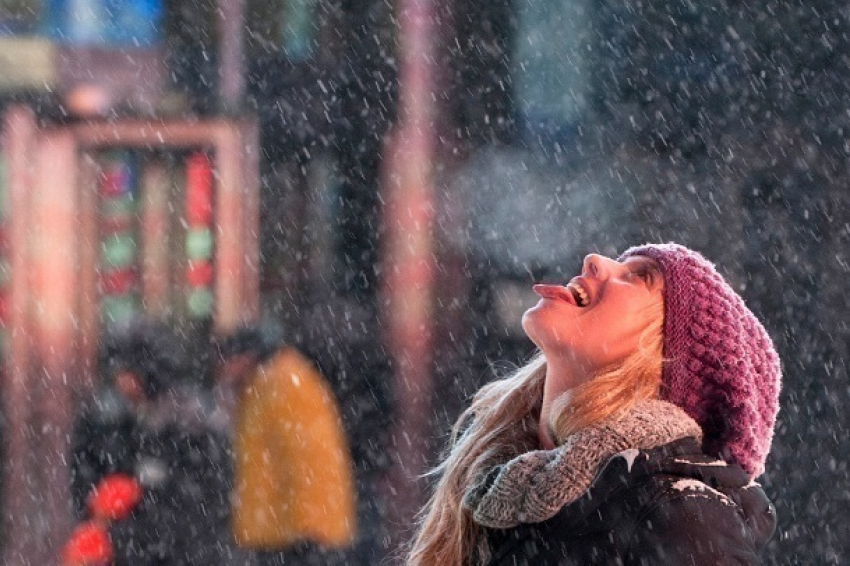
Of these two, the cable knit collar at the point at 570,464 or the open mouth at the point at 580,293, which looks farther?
A: the open mouth at the point at 580,293

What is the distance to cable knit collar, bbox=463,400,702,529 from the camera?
225 cm

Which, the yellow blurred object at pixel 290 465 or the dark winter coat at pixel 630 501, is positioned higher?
the dark winter coat at pixel 630 501

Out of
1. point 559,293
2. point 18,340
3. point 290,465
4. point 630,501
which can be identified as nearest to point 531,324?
point 559,293

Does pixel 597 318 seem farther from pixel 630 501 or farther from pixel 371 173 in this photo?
pixel 371 173

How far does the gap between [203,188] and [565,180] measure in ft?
7.74

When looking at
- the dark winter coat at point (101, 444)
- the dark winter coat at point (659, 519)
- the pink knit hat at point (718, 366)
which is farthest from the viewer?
the dark winter coat at point (101, 444)

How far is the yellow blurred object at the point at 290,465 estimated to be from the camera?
503 cm

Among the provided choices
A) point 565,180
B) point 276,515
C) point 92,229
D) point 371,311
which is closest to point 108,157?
point 92,229

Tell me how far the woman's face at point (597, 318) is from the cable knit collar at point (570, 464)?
16 centimetres

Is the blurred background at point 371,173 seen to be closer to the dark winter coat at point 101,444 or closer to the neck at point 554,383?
the dark winter coat at point 101,444

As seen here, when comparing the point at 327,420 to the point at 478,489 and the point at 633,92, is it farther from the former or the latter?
the point at 633,92

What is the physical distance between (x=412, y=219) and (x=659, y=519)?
603 cm

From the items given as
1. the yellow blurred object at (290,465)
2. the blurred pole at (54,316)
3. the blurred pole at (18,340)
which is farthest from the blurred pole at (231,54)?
the yellow blurred object at (290,465)

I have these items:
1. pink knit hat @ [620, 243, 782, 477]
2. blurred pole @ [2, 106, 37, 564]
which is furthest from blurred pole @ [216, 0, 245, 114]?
pink knit hat @ [620, 243, 782, 477]
